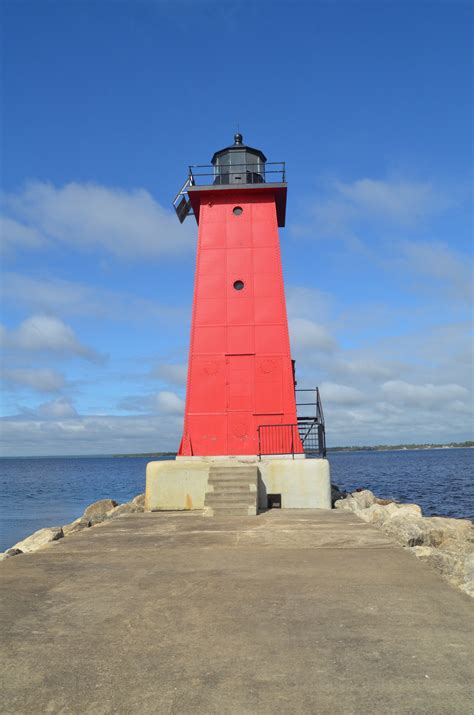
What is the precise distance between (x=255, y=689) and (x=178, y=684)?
473mm

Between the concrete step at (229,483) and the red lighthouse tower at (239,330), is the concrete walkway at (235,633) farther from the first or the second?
the red lighthouse tower at (239,330)

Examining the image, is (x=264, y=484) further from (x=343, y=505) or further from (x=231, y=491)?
(x=343, y=505)

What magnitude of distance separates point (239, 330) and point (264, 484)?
3.88 metres

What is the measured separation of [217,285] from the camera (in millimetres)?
13812

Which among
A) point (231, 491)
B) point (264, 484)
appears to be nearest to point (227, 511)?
point (231, 491)

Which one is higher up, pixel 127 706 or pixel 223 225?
pixel 223 225

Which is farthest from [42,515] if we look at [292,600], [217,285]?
[292,600]

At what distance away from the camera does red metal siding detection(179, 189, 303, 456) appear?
13.1 m

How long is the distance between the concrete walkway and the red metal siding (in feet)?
19.3

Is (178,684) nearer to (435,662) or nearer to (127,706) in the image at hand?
(127,706)

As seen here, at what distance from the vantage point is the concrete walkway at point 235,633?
3.09m

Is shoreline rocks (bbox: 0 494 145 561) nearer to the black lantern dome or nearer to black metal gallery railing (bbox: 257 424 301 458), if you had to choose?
black metal gallery railing (bbox: 257 424 301 458)

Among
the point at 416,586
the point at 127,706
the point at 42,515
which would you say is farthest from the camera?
the point at 42,515

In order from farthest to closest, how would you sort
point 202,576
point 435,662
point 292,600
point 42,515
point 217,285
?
1. point 42,515
2. point 217,285
3. point 202,576
4. point 292,600
5. point 435,662
